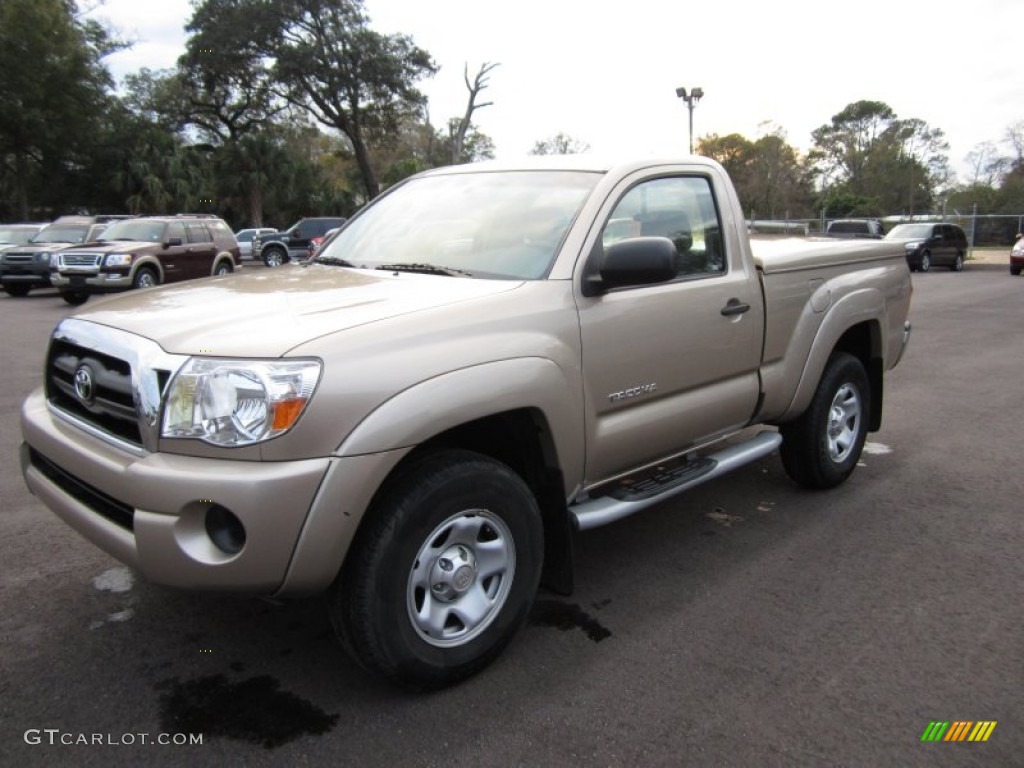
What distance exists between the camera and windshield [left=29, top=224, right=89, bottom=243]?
1948 cm

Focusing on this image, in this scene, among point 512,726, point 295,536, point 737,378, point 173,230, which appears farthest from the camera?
point 173,230

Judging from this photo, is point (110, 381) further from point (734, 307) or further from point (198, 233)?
point (198, 233)

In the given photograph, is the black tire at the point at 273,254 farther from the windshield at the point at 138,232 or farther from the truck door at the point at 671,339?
the truck door at the point at 671,339

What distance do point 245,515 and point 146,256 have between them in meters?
15.4

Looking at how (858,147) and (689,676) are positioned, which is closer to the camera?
(689,676)

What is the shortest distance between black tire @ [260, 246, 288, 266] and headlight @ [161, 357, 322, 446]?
26.5 metres

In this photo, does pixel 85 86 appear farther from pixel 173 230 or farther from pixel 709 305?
pixel 709 305

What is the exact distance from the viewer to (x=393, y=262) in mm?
3600

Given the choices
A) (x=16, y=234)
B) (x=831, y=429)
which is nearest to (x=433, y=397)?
(x=831, y=429)

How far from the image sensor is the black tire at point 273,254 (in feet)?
91.3

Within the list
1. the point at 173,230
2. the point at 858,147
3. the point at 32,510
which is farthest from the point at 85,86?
the point at 858,147

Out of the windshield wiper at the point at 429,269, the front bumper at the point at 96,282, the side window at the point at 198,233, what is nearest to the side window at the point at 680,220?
the windshield wiper at the point at 429,269

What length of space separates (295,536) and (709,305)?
2.22 m

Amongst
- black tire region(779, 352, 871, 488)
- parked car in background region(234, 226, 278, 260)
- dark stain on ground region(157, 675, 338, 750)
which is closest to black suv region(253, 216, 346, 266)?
parked car in background region(234, 226, 278, 260)
